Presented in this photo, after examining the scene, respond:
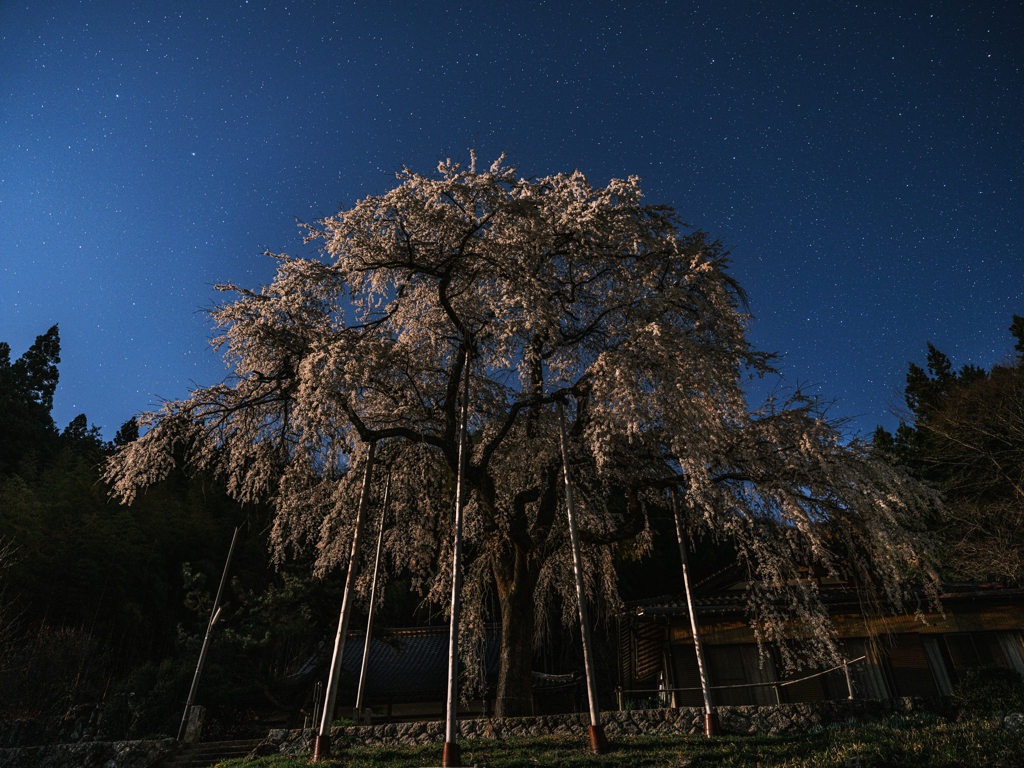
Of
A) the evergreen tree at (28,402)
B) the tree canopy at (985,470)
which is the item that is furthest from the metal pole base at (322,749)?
the evergreen tree at (28,402)

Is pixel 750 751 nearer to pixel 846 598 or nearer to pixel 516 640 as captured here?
pixel 516 640

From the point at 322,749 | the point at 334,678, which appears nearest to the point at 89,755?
the point at 322,749

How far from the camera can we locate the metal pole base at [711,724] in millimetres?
9172

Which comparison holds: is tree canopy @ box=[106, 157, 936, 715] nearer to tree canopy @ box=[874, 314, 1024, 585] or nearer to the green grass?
the green grass

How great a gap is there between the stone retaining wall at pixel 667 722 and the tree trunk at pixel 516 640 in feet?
2.65

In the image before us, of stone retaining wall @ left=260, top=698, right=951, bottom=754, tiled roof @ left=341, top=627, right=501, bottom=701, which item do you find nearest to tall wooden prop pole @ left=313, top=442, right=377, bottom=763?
stone retaining wall @ left=260, top=698, right=951, bottom=754

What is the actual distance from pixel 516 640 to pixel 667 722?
3212 millimetres

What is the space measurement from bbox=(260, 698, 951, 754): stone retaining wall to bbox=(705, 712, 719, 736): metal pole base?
30cm

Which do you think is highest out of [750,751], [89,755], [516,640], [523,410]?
[523,410]

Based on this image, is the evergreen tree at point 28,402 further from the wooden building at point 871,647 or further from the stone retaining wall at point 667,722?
the wooden building at point 871,647

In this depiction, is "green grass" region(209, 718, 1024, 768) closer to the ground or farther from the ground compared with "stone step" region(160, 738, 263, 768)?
farther from the ground

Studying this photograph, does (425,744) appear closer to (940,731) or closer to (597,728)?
(597,728)

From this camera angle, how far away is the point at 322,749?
9.21 metres

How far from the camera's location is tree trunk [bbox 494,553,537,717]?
Answer: 36.1ft
